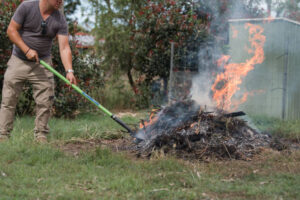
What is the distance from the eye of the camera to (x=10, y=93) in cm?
522

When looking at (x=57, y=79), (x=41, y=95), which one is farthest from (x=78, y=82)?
(x=41, y=95)

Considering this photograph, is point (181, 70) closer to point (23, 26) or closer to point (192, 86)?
point (192, 86)

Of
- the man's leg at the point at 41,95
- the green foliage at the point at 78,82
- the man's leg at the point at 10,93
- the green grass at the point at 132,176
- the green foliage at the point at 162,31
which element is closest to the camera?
the green grass at the point at 132,176

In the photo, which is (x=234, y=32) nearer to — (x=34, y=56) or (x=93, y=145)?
(x=93, y=145)

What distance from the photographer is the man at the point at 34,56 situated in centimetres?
506

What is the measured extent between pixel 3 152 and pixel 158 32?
20.5 feet

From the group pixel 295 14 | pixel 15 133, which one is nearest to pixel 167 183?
pixel 15 133

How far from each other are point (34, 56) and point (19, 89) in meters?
0.65

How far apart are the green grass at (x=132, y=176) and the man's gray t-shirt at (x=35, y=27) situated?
4.64 feet

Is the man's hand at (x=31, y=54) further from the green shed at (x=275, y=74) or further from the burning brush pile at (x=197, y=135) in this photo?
the green shed at (x=275, y=74)

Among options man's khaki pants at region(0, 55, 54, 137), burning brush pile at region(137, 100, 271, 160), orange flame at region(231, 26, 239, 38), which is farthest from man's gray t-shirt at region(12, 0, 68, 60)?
orange flame at region(231, 26, 239, 38)

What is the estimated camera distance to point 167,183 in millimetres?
3572

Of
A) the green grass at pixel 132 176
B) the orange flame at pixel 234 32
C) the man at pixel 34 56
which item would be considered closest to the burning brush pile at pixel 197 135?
Result: the green grass at pixel 132 176

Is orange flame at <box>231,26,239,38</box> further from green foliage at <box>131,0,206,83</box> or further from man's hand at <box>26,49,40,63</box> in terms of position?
man's hand at <box>26,49,40,63</box>
